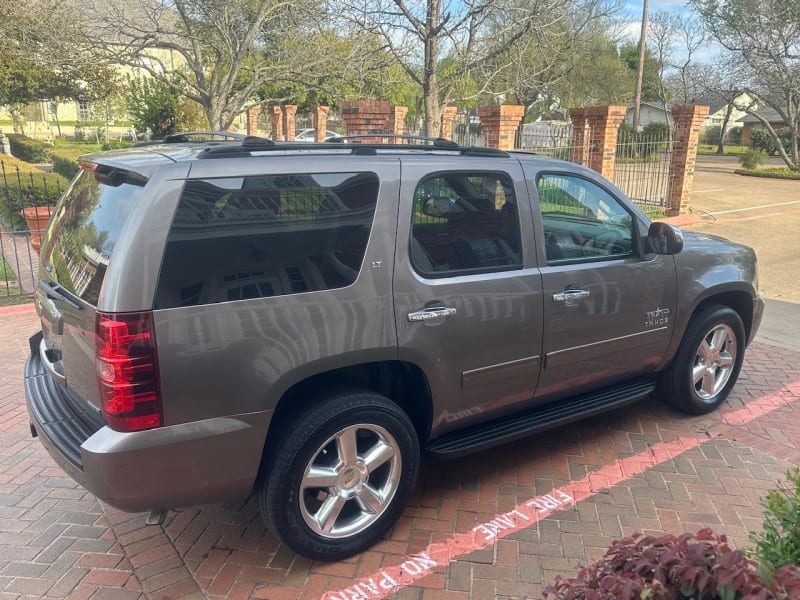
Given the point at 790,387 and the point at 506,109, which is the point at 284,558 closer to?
the point at 790,387

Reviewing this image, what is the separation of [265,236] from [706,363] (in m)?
3.42

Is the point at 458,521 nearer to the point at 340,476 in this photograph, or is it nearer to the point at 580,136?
the point at 340,476

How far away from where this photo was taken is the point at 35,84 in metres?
25.5

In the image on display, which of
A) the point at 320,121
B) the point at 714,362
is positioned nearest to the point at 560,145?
the point at 320,121

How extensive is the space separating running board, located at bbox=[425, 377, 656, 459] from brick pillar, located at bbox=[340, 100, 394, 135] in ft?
27.5

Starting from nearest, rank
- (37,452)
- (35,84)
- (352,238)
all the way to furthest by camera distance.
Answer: (352,238)
(37,452)
(35,84)

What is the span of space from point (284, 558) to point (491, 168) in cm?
227

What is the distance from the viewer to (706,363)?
459 centimetres

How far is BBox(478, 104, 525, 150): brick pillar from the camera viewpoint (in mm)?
11641

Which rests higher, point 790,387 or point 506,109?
point 506,109

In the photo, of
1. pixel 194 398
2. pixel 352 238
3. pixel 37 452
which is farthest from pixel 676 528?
pixel 37 452

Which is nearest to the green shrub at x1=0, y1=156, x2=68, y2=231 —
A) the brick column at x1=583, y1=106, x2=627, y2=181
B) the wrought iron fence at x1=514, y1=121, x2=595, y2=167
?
the wrought iron fence at x1=514, y1=121, x2=595, y2=167

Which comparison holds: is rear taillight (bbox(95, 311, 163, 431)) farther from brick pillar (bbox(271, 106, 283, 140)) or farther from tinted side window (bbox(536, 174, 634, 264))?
brick pillar (bbox(271, 106, 283, 140))

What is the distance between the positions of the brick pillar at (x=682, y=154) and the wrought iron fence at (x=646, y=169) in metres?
0.16
